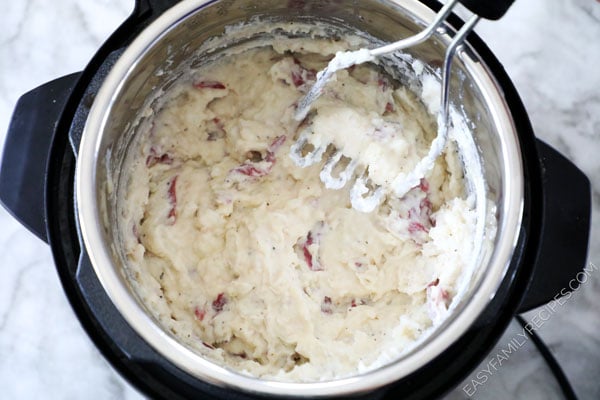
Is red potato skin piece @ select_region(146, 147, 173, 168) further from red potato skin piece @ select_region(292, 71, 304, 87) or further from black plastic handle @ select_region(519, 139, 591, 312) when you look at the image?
black plastic handle @ select_region(519, 139, 591, 312)

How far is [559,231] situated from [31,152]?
783 mm

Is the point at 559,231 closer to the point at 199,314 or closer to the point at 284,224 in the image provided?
the point at 284,224

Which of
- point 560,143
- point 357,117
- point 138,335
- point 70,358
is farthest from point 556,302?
point 70,358

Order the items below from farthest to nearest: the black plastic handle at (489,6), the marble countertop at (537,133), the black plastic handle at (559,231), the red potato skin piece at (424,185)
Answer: the marble countertop at (537,133) < the red potato skin piece at (424,185) < the black plastic handle at (559,231) < the black plastic handle at (489,6)

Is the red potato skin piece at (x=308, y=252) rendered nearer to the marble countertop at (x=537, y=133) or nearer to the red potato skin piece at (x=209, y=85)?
the red potato skin piece at (x=209, y=85)

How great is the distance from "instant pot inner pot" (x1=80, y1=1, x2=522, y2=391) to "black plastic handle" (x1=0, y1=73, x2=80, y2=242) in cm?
10

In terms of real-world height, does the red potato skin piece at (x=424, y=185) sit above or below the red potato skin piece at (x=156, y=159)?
above

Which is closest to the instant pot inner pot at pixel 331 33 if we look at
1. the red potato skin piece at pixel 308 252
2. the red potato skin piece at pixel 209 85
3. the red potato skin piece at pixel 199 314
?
the red potato skin piece at pixel 209 85

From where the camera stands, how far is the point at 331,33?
1141 mm

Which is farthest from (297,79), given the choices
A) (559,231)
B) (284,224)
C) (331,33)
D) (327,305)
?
(559,231)

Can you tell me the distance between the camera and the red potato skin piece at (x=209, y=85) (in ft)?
3.74

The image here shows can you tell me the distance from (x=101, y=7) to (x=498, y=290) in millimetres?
896

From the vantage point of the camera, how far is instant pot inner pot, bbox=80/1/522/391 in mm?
899

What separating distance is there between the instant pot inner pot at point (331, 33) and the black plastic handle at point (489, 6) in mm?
128
